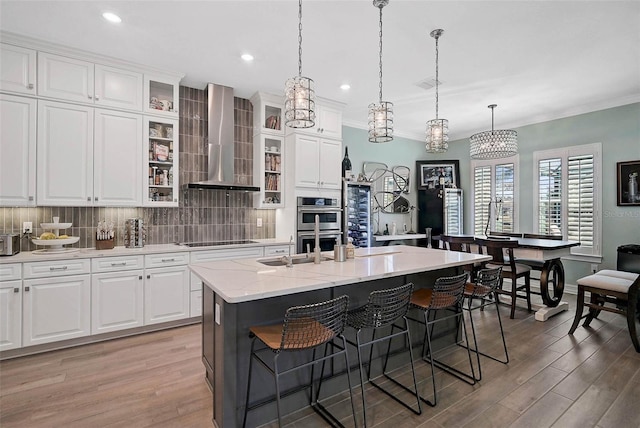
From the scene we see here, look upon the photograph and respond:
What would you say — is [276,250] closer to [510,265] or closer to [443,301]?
[443,301]

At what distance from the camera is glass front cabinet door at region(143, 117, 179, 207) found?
3723mm

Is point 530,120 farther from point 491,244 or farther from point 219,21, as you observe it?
point 219,21

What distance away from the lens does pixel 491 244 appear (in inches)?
162

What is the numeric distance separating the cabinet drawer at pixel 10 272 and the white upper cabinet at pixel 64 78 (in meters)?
1.64

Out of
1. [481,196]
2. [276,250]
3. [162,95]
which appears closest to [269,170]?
[276,250]

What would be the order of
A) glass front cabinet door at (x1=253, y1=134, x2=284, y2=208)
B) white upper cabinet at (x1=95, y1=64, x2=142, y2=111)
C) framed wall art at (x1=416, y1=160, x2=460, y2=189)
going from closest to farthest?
1. white upper cabinet at (x1=95, y1=64, x2=142, y2=111)
2. glass front cabinet door at (x1=253, y1=134, x2=284, y2=208)
3. framed wall art at (x1=416, y1=160, x2=460, y2=189)

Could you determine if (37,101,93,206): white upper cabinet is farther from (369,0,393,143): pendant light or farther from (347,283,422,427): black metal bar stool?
(347,283,422,427): black metal bar stool

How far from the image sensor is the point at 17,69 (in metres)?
2.97

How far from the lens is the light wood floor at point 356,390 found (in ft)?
6.72

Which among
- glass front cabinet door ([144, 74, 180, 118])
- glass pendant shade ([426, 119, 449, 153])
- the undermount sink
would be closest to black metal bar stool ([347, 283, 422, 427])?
the undermount sink

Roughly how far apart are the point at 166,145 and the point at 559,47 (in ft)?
14.6

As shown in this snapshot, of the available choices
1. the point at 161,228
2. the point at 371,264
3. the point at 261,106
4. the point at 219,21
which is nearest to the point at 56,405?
the point at 161,228

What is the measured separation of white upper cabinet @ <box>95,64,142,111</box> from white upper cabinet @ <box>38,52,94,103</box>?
0.08 metres

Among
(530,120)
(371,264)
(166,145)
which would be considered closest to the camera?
(371,264)
